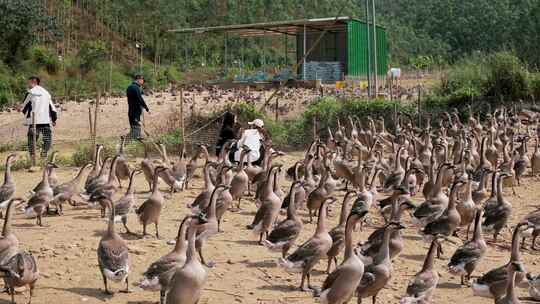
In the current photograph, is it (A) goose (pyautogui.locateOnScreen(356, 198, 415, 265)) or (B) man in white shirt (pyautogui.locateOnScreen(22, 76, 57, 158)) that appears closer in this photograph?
(A) goose (pyautogui.locateOnScreen(356, 198, 415, 265))

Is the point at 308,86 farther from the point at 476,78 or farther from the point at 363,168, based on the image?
the point at 363,168

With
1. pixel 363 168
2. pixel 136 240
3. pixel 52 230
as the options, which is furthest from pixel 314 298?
pixel 363 168

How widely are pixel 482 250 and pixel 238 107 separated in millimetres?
16775

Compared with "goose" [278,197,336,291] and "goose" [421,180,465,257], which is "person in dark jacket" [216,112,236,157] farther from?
"goose" [278,197,336,291]

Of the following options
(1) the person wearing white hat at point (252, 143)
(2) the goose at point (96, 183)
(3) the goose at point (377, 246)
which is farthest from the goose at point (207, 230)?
(1) the person wearing white hat at point (252, 143)

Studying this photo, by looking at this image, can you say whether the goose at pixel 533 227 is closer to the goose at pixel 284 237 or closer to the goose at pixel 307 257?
the goose at pixel 284 237

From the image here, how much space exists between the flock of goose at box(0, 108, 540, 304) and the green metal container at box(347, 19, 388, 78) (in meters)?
23.6

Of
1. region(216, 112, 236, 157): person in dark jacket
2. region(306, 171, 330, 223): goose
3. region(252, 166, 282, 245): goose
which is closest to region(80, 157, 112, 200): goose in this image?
region(252, 166, 282, 245): goose

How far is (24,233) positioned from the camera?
12523mm

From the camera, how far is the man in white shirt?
65.3ft

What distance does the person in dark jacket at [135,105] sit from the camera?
2120cm

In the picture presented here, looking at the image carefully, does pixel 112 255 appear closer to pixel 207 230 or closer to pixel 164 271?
pixel 164 271

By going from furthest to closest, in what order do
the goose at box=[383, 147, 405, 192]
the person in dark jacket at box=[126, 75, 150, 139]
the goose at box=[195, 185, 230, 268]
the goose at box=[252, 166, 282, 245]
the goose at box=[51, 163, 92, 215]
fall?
the person in dark jacket at box=[126, 75, 150, 139], the goose at box=[383, 147, 405, 192], the goose at box=[51, 163, 92, 215], the goose at box=[252, 166, 282, 245], the goose at box=[195, 185, 230, 268]

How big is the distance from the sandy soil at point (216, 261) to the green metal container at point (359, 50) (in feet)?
106
